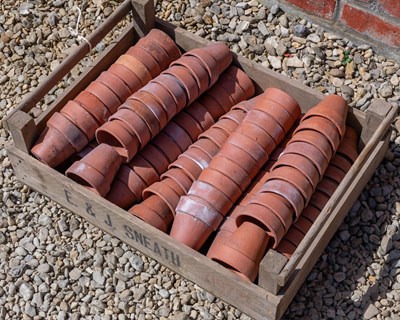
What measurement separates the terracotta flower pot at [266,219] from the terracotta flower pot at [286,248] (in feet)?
0.16

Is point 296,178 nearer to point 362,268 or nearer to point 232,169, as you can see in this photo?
point 232,169

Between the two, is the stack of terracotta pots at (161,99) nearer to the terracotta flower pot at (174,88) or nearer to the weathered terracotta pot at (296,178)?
the terracotta flower pot at (174,88)

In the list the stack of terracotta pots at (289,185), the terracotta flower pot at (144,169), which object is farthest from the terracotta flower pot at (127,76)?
the stack of terracotta pots at (289,185)

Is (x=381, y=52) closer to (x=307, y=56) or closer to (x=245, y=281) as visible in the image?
(x=307, y=56)

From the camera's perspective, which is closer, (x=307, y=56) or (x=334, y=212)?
(x=334, y=212)

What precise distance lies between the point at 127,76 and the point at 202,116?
376mm

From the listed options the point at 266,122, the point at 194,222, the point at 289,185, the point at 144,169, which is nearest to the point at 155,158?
the point at 144,169

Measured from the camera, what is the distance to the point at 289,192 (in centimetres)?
342

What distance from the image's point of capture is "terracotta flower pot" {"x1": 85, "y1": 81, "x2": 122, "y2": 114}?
12.4 ft

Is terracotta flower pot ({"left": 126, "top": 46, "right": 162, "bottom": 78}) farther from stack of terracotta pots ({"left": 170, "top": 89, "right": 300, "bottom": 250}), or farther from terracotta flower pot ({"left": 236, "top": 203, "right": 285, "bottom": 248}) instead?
terracotta flower pot ({"left": 236, "top": 203, "right": 285, "bottom": 248})

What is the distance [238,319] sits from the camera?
356cm

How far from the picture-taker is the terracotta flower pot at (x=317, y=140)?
354cm

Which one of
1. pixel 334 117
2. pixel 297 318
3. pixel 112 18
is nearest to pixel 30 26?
pixel 112 18

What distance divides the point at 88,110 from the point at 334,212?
1.14 metres
